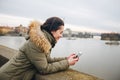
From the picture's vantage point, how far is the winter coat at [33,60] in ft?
6.85

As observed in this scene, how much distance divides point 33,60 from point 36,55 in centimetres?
9

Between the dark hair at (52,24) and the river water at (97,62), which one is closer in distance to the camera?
the dark hair at (52,24)

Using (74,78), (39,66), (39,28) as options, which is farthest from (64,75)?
(39,28)

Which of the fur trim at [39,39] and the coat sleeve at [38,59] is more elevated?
the fur trim at [39,39]

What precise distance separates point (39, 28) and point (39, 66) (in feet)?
1.50

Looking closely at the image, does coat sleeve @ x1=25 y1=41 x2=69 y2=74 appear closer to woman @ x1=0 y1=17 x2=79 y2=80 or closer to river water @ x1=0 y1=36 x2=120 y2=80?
woman @ x1=0 y1=17 x2=79 y2=80

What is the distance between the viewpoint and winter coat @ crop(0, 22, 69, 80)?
6.85 ft

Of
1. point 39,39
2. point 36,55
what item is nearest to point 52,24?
point 39,39

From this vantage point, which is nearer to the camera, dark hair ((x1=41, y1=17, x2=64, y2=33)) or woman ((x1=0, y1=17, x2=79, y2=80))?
woman ((x1=0, y1=17, x2=79, y2=80))

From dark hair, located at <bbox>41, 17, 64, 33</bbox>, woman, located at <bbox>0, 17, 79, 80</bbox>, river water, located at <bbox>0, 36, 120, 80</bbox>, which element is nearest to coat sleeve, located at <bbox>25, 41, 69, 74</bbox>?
woman, located at <bbox>0, 17, 79, 80</bbox>

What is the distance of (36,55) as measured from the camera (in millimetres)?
2076

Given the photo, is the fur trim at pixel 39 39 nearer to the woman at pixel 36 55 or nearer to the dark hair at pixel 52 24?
the woman at pixel 36 55

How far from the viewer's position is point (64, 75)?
2.32 meters

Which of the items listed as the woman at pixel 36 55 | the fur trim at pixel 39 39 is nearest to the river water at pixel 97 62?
the woman at pixel 36 55
